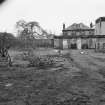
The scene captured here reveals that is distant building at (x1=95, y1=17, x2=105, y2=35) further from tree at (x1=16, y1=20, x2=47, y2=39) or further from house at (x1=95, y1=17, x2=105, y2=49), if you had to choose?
tree at (x1=16, y1=20, x2=47, y2=39)

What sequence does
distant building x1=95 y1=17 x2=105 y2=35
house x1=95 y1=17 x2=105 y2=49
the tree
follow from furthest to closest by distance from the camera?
distant building x1=95 y1=17 x2=105 y2=35 < house x1=95 y1=17 x2=105 y2=49 < the tree

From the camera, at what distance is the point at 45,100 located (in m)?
5.41

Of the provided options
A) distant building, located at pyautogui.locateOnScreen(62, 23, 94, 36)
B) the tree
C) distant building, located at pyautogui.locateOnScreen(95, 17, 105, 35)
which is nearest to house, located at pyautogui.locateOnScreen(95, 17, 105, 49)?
distant building, located at pyautogui.locateOnScreen(95, 17, 105, 35)

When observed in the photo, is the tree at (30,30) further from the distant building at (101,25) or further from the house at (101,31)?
the distant building at (101,25)

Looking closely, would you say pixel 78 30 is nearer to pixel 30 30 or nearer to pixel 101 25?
pixel 101 25

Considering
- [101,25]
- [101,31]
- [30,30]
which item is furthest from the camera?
[101,31]

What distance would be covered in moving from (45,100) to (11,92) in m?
1.75

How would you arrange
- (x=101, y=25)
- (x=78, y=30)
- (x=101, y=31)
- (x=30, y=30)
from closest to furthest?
(x=30, y=30)
(x=101, y=25)
(x=101, y=31)
(x=78, y=30)

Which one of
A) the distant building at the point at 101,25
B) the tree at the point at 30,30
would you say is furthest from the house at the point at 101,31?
the tree at the point at 30,30

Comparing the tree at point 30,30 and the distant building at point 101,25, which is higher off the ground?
the distant building at point 101,25

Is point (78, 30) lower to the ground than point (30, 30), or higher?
higher

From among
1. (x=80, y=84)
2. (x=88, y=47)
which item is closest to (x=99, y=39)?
(x=88, y=47)

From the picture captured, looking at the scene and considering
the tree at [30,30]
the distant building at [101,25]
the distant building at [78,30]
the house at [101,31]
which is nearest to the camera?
the tree at [30,30]

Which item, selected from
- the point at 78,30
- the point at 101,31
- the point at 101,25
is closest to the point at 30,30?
the point at 101,25
